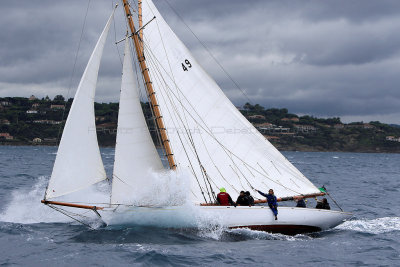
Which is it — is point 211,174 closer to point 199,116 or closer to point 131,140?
point 199,116

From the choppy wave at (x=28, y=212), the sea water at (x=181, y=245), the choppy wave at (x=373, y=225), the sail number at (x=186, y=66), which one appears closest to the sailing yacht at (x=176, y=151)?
the sail number at (x=186, y=66)

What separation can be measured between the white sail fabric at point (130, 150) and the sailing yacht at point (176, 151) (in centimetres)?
4

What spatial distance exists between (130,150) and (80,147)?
7.47 feet

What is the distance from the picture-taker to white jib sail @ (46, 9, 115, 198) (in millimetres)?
18875

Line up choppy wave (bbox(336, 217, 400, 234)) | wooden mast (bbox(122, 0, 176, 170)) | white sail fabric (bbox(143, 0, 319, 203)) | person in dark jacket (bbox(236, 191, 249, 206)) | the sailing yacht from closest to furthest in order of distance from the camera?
the sailing yacht
person in dark jacket (bbox(236, 191, 249, 206))
wooden mast (bbox(122, 0, 176, 170))
white sail fabric (bbox(143, 0, 319, 203))
choppy wave (bbox(336, 217, 400, 234))

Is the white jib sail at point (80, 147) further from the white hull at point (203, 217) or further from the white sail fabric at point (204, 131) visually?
the white sail fabric at point (204, 131)

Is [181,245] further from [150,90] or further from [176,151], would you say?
[150,90]

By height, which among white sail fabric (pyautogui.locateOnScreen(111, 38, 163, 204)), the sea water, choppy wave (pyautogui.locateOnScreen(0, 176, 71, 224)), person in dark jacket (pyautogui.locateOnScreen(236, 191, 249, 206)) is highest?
white sail fabric (pyautogui.locateOnScreen(111, 38, 163, 204))

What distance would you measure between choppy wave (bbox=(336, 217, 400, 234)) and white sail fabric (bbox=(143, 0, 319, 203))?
284 centimetres

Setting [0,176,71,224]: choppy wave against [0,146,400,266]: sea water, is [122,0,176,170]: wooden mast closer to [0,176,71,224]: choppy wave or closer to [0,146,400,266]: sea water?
[0,146,400,266]: sea water

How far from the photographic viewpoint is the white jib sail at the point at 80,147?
18.9 m

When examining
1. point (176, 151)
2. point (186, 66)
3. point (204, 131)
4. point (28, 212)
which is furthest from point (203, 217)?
point (28, 212)

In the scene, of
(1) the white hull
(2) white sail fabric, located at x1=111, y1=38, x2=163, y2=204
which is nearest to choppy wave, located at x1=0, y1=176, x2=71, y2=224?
(1) the white hull

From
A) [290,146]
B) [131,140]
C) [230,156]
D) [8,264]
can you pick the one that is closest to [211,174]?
[230,156]
